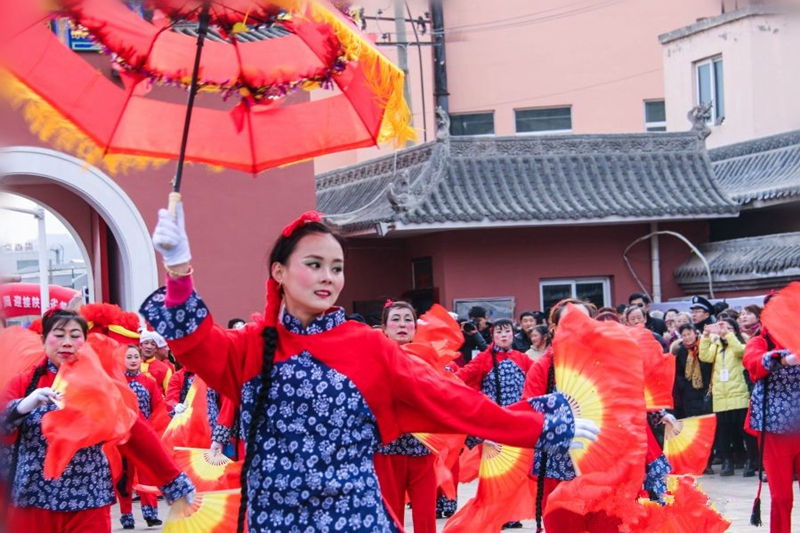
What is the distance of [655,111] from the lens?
27.5m

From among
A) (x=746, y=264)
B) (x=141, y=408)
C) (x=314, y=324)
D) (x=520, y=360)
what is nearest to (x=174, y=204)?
(x=314, y=324)

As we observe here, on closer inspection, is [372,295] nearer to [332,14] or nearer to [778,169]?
[778,169]

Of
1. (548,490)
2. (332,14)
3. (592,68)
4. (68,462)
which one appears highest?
(592,68)

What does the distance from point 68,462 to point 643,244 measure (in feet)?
46.1

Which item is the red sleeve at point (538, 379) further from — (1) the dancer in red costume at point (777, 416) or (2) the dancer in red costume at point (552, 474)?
(1) the dancer in red costume at point (777, 416)

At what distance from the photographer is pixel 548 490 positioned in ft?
22.2

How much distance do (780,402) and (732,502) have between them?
300 cm

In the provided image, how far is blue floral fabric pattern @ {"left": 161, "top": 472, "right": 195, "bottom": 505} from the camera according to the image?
4949mm

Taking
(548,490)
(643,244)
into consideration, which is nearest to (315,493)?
(548,490)

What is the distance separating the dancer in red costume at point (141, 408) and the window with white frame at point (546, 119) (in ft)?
58.1

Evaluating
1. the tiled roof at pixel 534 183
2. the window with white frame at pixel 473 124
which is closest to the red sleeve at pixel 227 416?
the tiled roof at pixel 534 183

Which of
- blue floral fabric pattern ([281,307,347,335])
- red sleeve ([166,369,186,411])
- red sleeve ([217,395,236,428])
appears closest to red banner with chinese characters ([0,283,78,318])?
red sleeve ([166,369,186,411])

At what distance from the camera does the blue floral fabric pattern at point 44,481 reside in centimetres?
560

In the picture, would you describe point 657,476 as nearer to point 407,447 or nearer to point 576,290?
point 407,447
